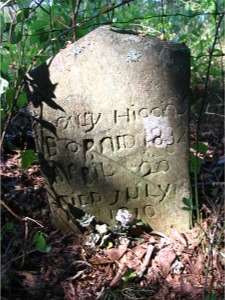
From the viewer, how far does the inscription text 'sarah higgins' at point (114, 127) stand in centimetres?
Answer: 194

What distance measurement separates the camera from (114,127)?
80.6 inches

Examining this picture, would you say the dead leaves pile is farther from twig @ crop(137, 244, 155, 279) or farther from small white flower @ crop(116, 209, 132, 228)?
small white flower @ crop(116, 209, 132, 228)

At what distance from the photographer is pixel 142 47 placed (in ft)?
6.29

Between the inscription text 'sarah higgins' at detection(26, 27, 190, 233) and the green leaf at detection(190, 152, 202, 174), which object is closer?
the inscription text 'sarah higgins' at detection(26, 27, 190, 233)

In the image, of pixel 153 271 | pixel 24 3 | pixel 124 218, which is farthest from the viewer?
pixel 124 218

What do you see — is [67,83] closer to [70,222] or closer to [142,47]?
[142,47]

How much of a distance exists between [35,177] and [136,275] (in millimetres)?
977

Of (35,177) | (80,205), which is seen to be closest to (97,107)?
(80,205)

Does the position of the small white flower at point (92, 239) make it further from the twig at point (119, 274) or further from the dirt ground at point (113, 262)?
the twig at point (119, 274)

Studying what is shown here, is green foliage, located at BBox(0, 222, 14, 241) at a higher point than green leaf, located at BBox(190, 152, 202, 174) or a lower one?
lower

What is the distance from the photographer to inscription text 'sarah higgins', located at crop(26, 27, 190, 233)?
194 cm

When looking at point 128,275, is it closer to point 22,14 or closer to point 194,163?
point 194,163

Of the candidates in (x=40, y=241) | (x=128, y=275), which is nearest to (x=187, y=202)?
(x=128, y=275)

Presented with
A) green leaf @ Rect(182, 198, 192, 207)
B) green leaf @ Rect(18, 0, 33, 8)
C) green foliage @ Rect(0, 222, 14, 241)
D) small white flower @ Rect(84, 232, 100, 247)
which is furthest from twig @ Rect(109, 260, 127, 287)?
green leaf @ Rect(18, 0, 33, 8)
